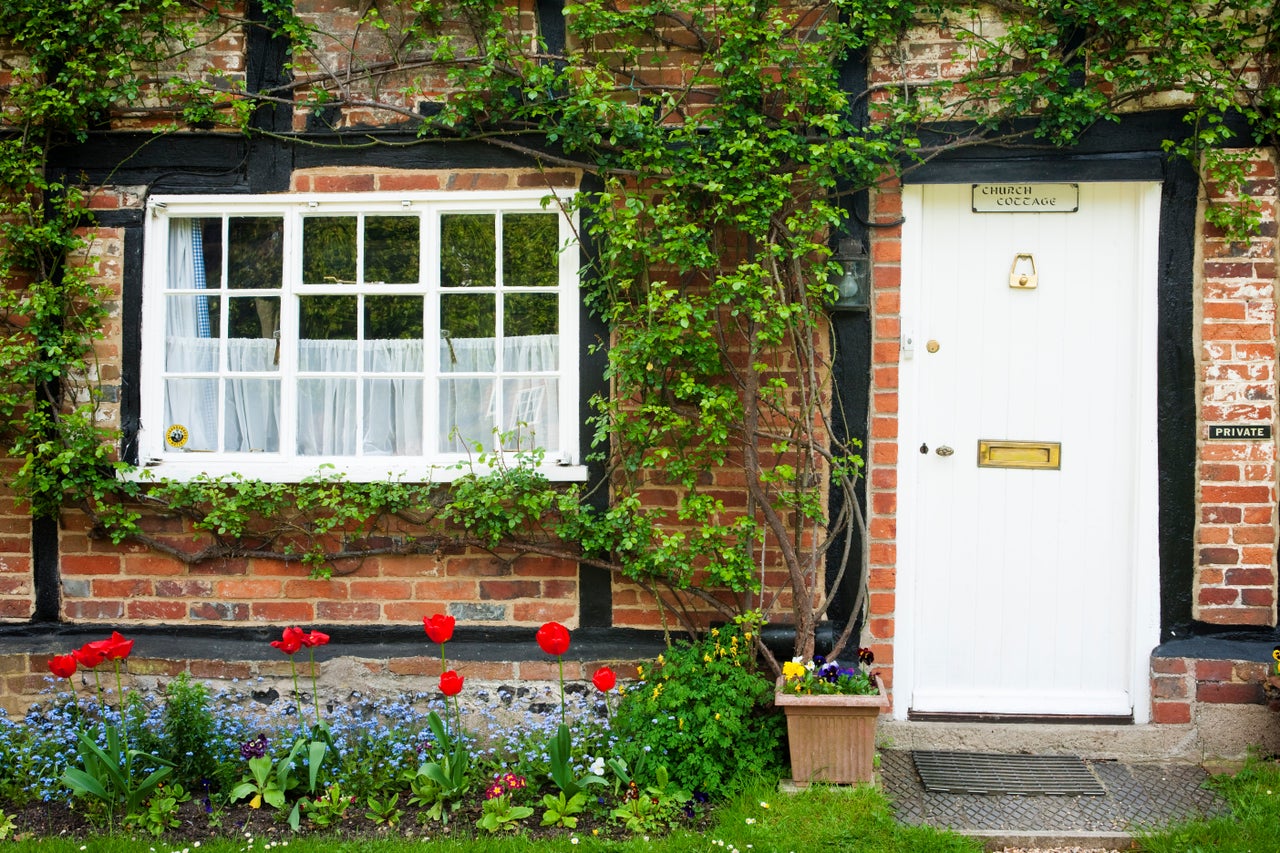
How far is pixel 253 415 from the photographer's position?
15.1ft

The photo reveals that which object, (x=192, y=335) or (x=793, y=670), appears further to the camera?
(x=192, y=335)

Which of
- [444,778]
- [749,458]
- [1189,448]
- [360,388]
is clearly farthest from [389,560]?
[1189,448]

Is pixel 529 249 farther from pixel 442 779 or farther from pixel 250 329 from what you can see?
pixel 442 779

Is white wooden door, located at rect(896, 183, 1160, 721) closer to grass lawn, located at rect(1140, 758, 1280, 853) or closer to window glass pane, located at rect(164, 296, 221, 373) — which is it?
grass lawn, located at rect(1140, 758, 1280, 853)

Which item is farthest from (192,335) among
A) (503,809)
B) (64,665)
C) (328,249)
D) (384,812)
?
(503,809)

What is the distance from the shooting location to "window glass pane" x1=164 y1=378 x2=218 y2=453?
462 cm

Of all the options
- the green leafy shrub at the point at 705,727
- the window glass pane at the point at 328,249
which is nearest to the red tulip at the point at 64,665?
the window glass pane at the point at 328,249

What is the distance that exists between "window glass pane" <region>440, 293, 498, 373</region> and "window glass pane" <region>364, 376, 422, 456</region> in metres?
0.20

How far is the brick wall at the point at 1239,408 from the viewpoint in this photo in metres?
4.18

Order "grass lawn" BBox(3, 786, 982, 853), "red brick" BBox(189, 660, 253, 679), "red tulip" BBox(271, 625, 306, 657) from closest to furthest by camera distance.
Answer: "grass lawn" BBox(3, 786, 982, 853) → "red tulip" BBox(271, 625, 306, 657) → "red brick" BBox(189, 660, 253, 679)

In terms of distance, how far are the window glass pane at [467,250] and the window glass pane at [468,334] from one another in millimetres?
81

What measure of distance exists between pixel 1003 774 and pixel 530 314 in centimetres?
294

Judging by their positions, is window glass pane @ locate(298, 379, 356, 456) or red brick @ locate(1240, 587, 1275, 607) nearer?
red brick @ locate(1240, 587, 1275, 607)

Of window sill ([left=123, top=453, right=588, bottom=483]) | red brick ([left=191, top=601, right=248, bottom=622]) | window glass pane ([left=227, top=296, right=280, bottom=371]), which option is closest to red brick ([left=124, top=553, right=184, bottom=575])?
red brick ([left=191, top=601, right=248, bottom=622])
